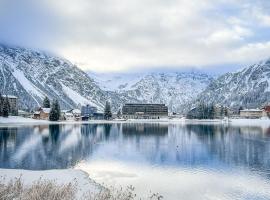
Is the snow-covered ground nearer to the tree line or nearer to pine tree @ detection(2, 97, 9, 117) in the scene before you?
the tree line

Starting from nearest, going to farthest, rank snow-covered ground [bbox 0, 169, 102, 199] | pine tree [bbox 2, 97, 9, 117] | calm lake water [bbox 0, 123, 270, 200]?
snow-covered ground [bbox 0, 169, 102, 199]
calm lake water [bbox 0, 123, 270, 200]
pine tree [bbox 2, 97, 9, 117]

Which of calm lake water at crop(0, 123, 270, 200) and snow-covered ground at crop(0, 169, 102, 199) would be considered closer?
snow-covered ground at crop(0, 169, 102, 199)

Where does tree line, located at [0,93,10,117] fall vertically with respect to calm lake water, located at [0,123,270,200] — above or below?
above

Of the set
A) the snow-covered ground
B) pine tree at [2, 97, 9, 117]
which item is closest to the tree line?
pine tree at [2, 97, 9, 117]

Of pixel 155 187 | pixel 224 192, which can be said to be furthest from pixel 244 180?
pixel 155 187

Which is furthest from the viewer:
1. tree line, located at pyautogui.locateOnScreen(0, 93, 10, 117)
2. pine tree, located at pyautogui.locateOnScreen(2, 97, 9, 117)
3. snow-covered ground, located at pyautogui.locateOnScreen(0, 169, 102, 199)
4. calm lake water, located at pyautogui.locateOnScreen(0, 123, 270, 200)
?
pine tree, located at pyautogui.locateOnScreen(2, 97, 9, 117)

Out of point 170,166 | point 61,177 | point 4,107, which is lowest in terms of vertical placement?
point 170,166

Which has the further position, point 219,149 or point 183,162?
point 219,149

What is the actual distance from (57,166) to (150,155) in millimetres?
19807

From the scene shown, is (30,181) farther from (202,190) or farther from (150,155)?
(150,155)

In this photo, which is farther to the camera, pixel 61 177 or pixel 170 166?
pixel 170 166

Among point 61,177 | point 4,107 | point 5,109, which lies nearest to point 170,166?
point 61,177

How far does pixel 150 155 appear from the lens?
67938mm

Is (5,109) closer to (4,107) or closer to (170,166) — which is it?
(4,107)
